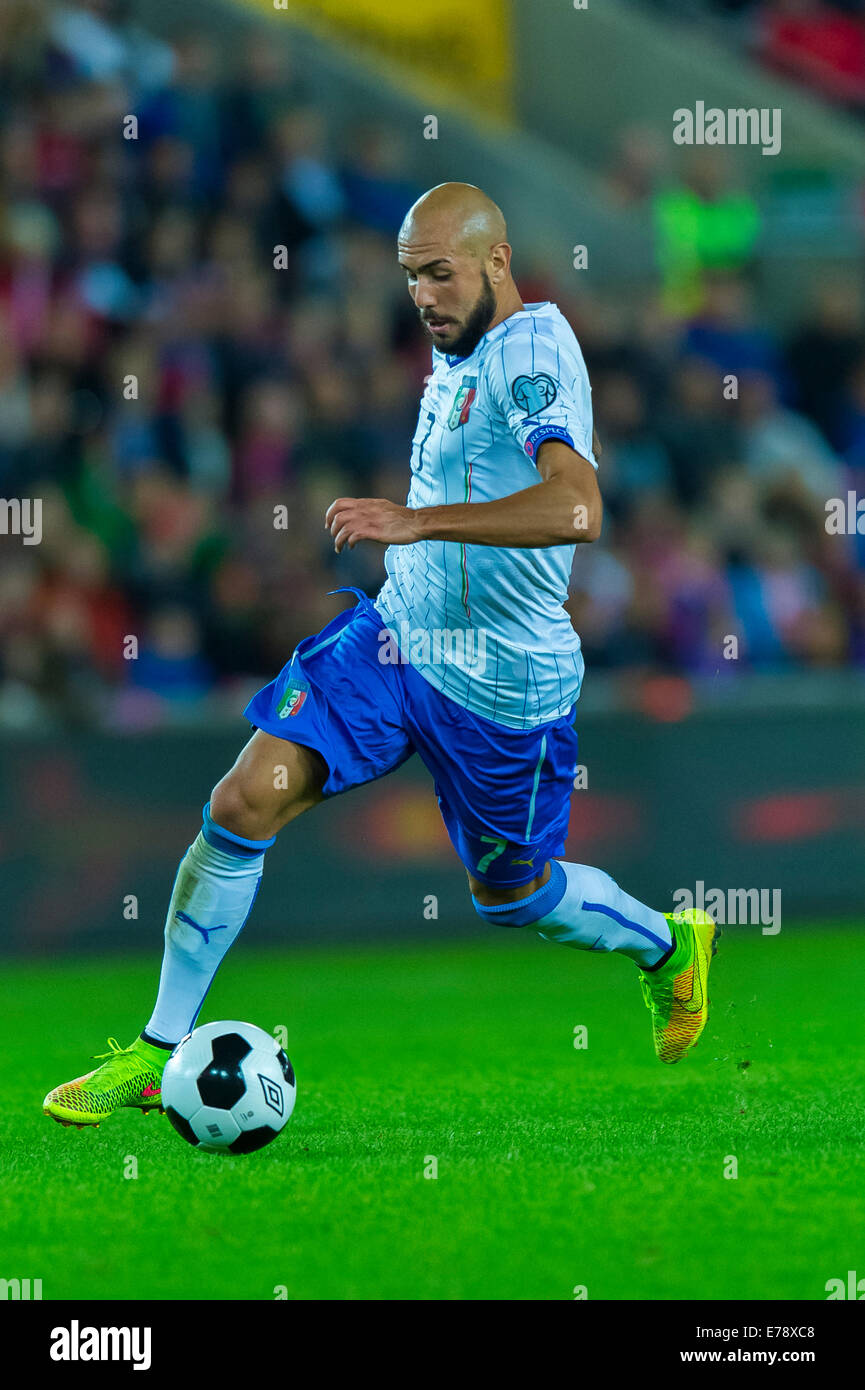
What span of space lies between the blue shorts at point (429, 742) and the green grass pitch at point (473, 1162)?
0.84 metres

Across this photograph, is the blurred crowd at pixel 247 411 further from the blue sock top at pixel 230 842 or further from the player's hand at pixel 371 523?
the player's hand at pixel 371 523

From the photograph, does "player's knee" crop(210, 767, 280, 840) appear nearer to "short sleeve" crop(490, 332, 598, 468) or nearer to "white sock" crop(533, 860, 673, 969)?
"white sock" crop(533, 860, 673, 969)

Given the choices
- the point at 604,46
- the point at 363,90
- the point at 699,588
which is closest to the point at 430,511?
the point at 699,588

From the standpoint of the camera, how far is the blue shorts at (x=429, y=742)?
575 cm

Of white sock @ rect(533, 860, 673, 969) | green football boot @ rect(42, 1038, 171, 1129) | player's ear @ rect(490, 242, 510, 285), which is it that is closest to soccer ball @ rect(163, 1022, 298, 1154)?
green football boot @ rect(42, 1038, 171, 1129)

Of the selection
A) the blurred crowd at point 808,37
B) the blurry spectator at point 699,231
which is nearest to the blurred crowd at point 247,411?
the blurry spectator at point 699,231

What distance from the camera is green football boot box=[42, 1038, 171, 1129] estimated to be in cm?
575

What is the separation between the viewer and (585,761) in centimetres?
1051

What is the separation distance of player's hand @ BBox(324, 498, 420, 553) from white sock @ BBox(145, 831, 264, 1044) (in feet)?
3.91

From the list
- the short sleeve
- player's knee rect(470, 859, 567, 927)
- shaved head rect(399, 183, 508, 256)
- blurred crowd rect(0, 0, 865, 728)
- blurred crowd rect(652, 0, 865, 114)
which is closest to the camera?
the short sleeve

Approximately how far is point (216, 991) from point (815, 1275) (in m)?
4.81

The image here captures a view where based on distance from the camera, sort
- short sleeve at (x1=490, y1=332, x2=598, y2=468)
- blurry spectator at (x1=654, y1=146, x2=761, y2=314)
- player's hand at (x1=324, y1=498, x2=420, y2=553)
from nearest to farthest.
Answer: player's hand at (x1=324, y1=498, x2=420, y2=553) → short sleeve at (x1=490, y1=332, x2=598, y2=468) → blurry spectator at (x1=654, y1=146, x2=761, y2=314)

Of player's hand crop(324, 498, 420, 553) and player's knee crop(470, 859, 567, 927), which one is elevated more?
player's hand crop(324, 498, 420, 553)

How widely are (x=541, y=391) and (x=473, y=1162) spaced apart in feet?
6.75
